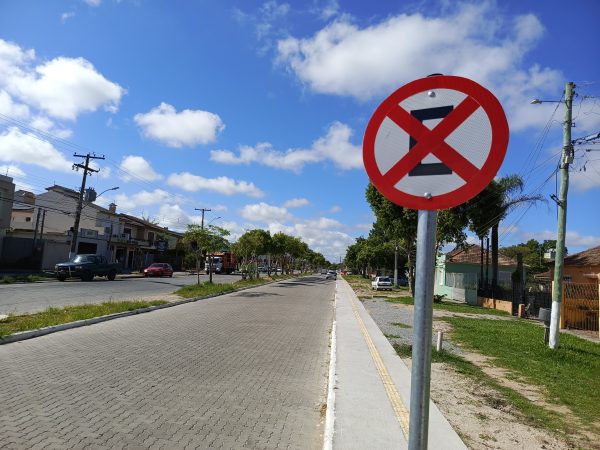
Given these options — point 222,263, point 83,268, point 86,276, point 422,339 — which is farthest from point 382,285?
point 422,339

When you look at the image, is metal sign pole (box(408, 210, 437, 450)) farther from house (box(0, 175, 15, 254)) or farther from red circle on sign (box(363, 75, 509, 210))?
house (box(0, 175, 15, 254))

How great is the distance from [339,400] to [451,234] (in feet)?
82.5

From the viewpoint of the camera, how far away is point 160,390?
6098 mm

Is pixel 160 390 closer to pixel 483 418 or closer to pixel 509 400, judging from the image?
pixel 483 418

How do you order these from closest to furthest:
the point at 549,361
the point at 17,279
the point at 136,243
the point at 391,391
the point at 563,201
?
the point at 391,391 → the point at 549,361 → the point at 563,201 → the point at 17,279 → the point at 136,243

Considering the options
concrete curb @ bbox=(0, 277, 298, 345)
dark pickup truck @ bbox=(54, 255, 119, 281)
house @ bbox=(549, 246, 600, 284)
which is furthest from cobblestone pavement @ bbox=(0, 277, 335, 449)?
house @ bbox=(549, 246, 600, 284)

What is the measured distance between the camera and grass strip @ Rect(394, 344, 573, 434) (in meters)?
5.63

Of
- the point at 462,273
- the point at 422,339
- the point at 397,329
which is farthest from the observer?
the point at 462,273

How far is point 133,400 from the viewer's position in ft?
18.3

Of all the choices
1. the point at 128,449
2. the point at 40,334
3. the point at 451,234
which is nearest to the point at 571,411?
the point at 128,449

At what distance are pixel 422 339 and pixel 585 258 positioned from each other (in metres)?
30.1

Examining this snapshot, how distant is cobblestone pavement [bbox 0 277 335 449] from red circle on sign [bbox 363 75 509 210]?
3.46 meters

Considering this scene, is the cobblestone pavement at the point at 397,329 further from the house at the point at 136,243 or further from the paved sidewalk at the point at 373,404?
the house at the point at 136,243

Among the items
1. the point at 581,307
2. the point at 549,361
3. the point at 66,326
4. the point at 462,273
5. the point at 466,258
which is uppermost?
the point at 466,258
